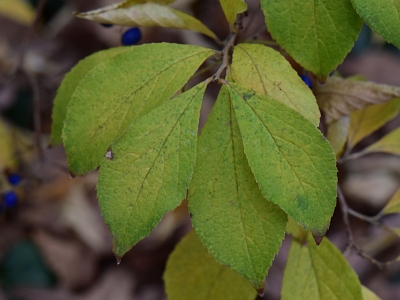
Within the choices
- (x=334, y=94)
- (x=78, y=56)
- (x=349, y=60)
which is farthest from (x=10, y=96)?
(x=334, y=94)

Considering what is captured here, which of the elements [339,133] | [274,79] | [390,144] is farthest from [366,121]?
[274,79]

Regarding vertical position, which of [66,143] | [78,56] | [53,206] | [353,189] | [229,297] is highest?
[66,143]

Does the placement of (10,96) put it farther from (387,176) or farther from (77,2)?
(387,176)

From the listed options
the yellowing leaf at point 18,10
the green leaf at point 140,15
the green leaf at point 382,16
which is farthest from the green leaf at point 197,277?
the yellowing leaf at point 18,10

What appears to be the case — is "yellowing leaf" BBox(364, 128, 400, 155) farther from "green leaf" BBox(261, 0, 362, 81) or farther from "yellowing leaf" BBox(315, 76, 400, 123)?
"green leaf" BBox(261, 0, 362, 81)

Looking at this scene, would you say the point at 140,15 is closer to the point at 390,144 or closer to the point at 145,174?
the point at 145,174

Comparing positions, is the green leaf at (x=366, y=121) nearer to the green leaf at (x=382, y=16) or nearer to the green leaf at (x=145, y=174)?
the green leaf at (x=382, y=16)
